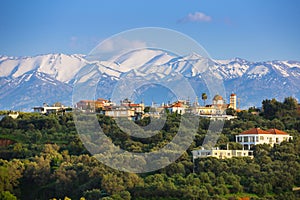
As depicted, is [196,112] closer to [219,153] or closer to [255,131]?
[255,131]

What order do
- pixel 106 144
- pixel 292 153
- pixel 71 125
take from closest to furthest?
pixel 292 153, pixel 106 144, pixel 71 125

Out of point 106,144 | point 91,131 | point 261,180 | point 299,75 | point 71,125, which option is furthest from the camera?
point 299,75

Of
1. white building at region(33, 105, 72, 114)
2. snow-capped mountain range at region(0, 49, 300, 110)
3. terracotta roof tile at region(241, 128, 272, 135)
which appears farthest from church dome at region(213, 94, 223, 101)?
snow-capped mountain range at region(0, 49, 300, 110)

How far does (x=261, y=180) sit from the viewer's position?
3847cm

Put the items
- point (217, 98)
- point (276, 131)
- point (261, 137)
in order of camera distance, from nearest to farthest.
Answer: point (261, 137)
point (276, 131)
point (217, 98)

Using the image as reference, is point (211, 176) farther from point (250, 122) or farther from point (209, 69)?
point (209, 69)

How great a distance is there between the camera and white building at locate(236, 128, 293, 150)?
149 ft

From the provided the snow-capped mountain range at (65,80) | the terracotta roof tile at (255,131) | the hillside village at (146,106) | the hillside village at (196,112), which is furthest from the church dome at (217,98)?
the snow-capped mountain range at (65,80)

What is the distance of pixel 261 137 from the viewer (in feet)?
150

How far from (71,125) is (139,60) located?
712 cm

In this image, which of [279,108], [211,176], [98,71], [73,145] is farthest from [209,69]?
[211,176]

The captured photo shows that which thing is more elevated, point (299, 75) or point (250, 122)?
point (299, 75)

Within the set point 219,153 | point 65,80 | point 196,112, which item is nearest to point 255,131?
point 219,153

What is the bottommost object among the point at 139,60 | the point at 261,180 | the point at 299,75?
the point at 261,180
